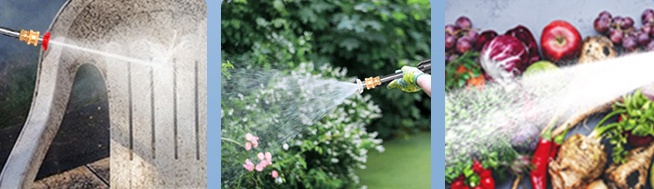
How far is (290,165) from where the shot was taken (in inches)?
154

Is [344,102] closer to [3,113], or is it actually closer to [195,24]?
[195,24]

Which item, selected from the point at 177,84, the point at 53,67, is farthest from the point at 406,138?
the point at 53,67

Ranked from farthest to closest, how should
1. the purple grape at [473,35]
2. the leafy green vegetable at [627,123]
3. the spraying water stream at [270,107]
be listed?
the spraying water stream at [270,107]
the purple grape at [473,35]
the leafy green vegetable at [627,123]

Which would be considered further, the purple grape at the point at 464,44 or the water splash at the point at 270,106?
the water splash at the point at 270,106

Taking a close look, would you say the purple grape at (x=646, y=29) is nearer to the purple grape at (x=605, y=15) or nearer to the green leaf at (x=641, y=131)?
the purple grape at (x=605, y=15)

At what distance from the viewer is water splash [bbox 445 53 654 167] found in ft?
12.1

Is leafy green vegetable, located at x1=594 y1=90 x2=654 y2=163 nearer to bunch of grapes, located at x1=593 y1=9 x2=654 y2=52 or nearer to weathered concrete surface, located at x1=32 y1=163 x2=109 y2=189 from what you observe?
bunch of grapes, located at x1=593 y1=9 x2=654 y2=52

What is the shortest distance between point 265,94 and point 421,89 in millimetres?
641

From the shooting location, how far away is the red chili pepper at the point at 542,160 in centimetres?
374

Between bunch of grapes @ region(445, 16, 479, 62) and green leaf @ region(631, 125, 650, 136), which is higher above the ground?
bunch of grapes @ region(445, 16, 479, 62)

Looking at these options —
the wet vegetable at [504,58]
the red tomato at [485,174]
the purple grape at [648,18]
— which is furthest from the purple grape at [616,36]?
the red tomato at [485,174]

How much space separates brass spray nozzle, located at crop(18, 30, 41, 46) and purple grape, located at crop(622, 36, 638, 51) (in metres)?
2.35

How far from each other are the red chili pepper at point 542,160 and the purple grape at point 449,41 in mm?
504

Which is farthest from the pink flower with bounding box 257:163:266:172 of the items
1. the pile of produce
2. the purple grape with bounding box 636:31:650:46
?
the purple grape with bounding box 636:31:650:46
